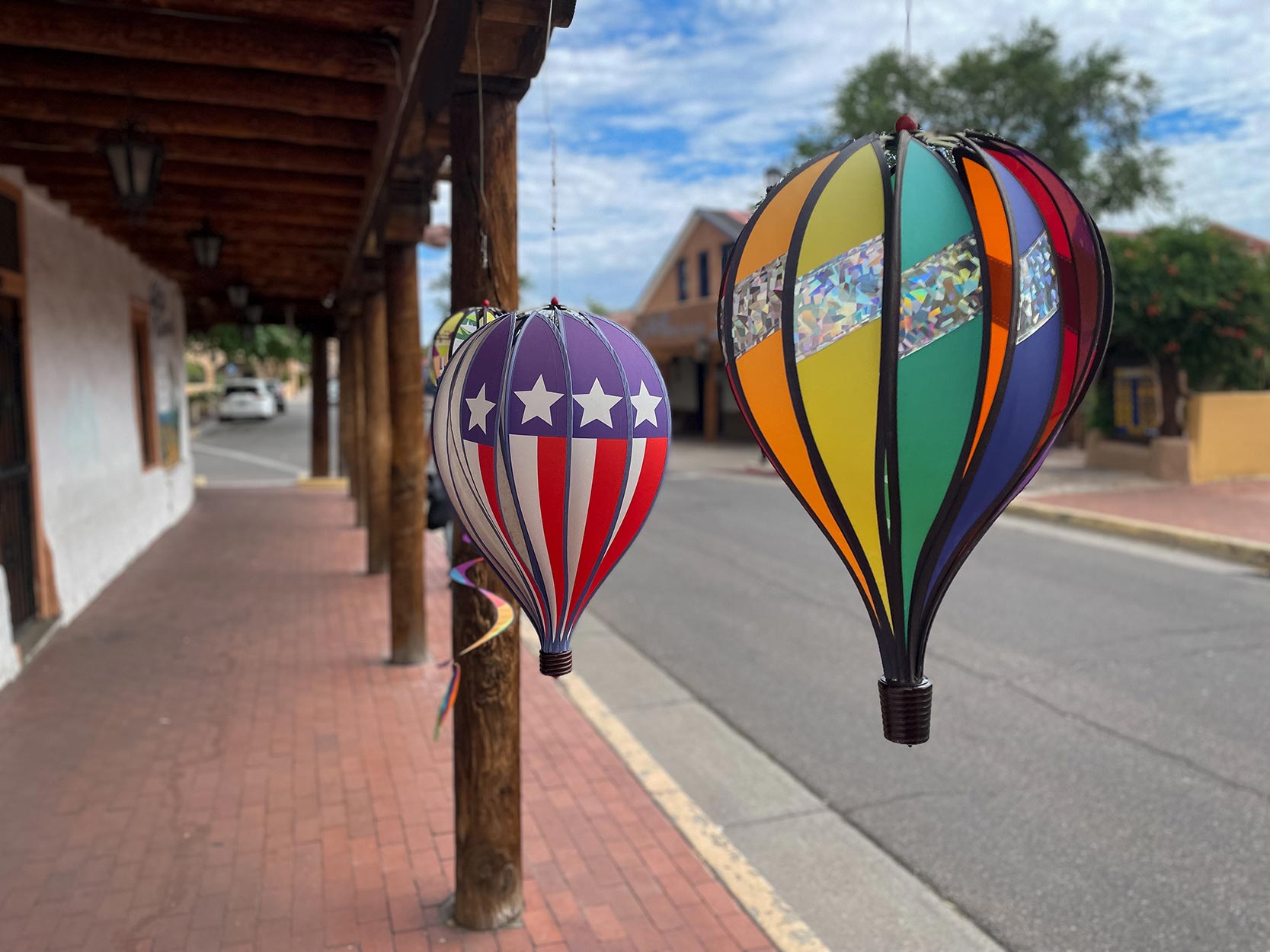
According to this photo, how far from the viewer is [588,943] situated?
315 cm

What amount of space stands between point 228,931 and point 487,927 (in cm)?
86

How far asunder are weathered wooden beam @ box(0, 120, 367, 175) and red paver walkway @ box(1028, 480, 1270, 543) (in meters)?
9.58

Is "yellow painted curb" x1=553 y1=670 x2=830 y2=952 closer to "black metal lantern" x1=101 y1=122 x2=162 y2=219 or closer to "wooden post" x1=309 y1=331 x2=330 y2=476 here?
"black metal lantern" x1=101 y1=122 x2=162 y2=219

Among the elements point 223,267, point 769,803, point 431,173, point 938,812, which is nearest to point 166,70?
point 431,173

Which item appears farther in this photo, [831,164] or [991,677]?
[991,677]

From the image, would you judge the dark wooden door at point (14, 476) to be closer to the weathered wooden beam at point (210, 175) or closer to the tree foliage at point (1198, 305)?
the weathered wooden beam at point (210, 175)

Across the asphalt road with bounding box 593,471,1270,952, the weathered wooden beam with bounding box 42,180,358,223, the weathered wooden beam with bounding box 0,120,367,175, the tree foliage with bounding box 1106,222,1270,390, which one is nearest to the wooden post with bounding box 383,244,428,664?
the weathered wooden beam with bounding box 0,120,367,175

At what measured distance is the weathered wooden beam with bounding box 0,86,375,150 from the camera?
467cm

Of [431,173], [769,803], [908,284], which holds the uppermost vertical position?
[431,173]

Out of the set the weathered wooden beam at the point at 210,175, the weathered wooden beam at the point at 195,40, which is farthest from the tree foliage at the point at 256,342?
the weathered wooden beam at the point at 195,40

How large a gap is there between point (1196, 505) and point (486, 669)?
11980 millimetres

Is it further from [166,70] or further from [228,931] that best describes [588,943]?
[166,70]

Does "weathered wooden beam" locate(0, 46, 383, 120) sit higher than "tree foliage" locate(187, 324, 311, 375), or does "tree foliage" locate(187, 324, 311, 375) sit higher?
"weathered wooden beam" locate(0, 46, 383, 120)

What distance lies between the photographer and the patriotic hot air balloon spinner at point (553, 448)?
6.23ft
